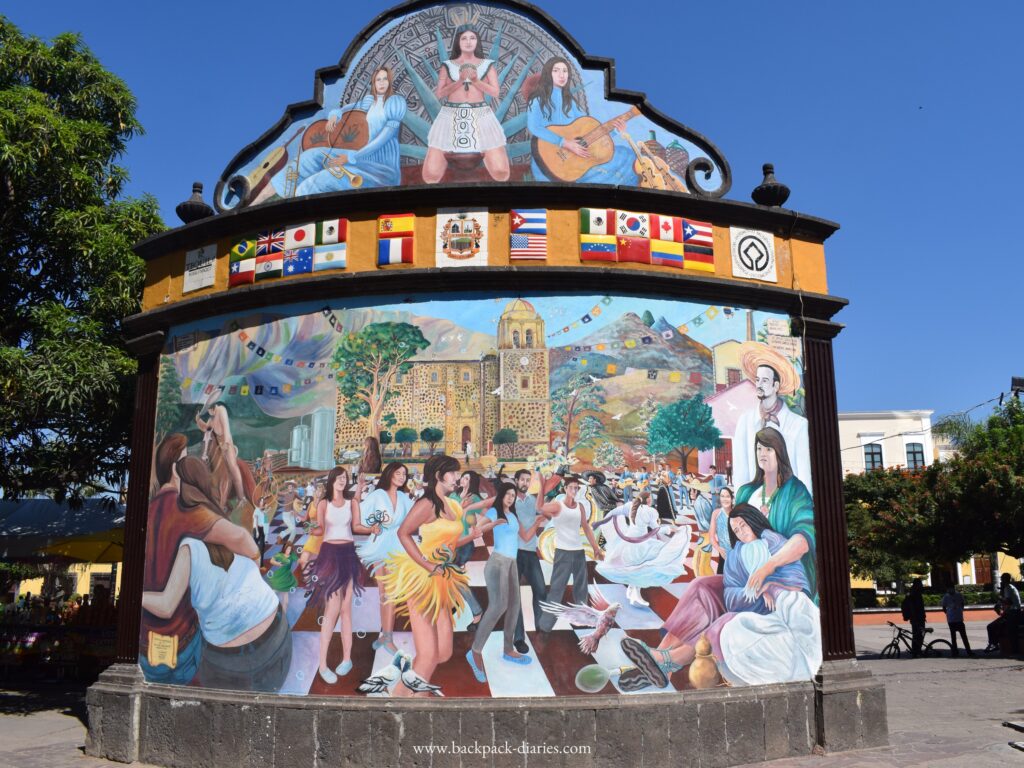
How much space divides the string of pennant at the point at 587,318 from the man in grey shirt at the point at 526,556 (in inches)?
62.3

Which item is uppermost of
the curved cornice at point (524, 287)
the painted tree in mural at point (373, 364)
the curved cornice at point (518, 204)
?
the curved cornice at point (518, 204)

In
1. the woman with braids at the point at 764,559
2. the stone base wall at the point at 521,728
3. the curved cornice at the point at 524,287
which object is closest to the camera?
the stone base wall at the point at 521,728

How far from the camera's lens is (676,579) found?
29.2 feet

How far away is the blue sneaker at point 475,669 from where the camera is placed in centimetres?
845

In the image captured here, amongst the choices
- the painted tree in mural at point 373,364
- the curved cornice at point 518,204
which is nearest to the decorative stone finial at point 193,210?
the curved cornice at point 518,204

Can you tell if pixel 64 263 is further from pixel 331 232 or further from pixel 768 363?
pixel 768 363

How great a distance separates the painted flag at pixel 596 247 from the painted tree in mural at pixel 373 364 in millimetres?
2060

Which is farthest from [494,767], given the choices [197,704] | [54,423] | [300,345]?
[54,423]

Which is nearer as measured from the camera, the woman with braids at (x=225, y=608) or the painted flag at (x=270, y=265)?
the woman with braids at (x=225, y=608)

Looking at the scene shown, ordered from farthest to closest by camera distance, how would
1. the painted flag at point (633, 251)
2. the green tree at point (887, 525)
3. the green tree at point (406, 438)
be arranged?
the green tree at point (887, 525), the painted flag at point (633, 251), the green tree at point (406, 438)

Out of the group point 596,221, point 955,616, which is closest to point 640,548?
point 596,221

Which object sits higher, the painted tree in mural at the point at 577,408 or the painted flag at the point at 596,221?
the painted flag at the point at 596,221

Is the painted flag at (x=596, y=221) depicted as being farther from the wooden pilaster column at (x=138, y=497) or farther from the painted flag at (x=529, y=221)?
the wooden pilaster column at (x=138, y=497)

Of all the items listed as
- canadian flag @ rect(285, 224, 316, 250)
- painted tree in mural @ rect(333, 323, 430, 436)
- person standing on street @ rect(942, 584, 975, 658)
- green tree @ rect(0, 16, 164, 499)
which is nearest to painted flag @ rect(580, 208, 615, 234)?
painted tree in mural @ rect(333, 323, 430, 436)
